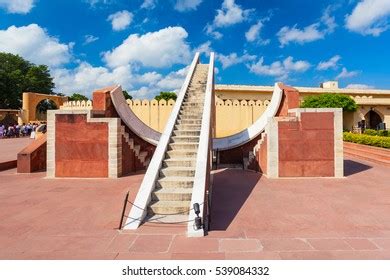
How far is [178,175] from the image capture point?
550 cm

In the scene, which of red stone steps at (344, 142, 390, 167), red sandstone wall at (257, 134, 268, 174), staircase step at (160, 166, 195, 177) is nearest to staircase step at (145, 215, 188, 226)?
staircase step at (160, 166, 195, 177)

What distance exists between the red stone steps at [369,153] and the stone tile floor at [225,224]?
3.92 m

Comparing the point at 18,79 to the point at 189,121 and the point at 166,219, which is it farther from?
the point at 166,219

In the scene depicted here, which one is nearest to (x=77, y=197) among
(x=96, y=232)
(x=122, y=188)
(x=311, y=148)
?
(x=122, y=188)

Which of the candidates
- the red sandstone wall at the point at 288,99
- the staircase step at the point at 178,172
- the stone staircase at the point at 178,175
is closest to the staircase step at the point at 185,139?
the stone staircase at the point at 178,175

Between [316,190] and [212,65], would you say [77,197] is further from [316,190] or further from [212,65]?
Result: [212,65]

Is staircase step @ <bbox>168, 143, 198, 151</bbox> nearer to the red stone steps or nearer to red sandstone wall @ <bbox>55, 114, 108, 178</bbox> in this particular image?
red sandstone wall @ <bbox>55, 114, 108, 178</bbox>

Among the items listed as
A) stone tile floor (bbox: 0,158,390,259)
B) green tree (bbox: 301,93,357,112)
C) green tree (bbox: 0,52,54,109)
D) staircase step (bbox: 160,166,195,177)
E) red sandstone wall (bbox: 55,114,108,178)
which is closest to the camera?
stone tile floor (bbox: 0,158,390,259)

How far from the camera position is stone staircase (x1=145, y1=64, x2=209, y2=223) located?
467 centimetres

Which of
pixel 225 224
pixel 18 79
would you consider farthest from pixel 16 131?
pixel 225 224

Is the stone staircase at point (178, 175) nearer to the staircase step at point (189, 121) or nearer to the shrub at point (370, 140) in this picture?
the staircase step at point (189, 121)

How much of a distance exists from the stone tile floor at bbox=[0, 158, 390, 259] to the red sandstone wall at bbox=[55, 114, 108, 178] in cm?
88

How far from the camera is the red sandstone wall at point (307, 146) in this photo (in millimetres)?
7961

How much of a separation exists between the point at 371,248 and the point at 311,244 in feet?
Result: 2.23
